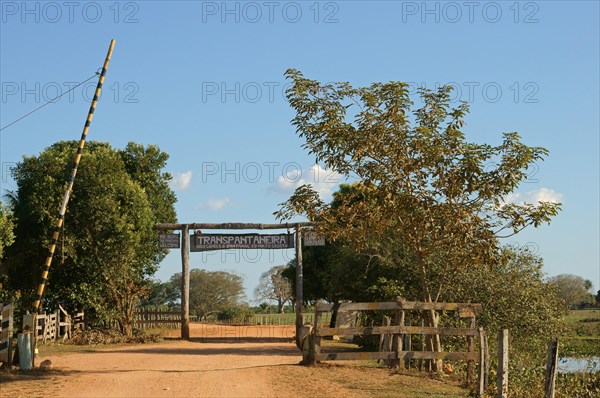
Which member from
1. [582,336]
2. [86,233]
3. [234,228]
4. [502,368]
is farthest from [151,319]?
[582,336]

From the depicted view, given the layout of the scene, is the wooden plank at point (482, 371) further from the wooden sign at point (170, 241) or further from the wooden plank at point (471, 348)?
the wooden sign at point (170, 241)

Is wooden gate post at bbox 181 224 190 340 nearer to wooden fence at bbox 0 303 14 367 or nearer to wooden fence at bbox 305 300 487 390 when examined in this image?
wooden fence at bbox 0 303 14 367

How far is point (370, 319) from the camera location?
24578 mm

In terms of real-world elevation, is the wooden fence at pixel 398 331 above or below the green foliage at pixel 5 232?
below

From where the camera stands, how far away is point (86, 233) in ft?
94.6

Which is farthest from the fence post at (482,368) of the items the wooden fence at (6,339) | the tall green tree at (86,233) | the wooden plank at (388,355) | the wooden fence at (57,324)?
the tall green tree at (86,233)

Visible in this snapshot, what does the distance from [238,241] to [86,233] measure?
5.47 metres

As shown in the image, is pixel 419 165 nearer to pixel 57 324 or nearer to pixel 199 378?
pixel 199 378

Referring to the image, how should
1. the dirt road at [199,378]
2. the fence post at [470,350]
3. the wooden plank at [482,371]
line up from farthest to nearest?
1. the fence post at [470,350]
2. the wooden plank at [482,371]
3. the dirt road at [199,378]

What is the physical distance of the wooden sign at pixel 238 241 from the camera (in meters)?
29.1

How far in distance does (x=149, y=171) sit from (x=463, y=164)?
2058 centimetres

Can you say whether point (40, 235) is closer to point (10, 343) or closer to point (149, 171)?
point (149, 171)

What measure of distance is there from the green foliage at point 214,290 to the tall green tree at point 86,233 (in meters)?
39.9

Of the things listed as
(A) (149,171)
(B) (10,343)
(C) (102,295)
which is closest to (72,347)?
(C) (102,295)
